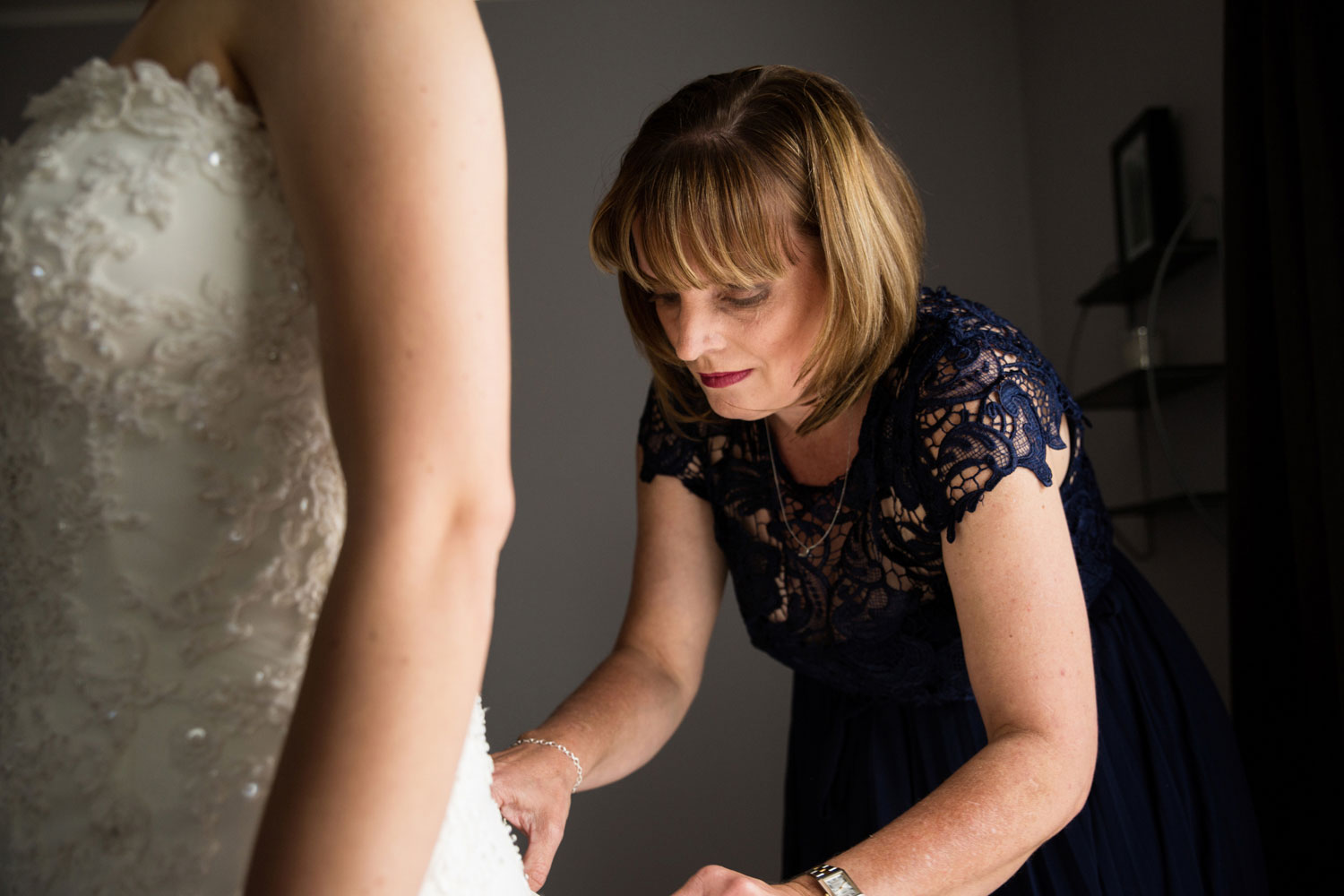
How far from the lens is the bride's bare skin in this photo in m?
0.47

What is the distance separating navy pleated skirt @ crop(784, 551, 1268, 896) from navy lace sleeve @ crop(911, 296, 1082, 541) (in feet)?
1.20

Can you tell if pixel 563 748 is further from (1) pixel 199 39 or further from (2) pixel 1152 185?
(2) pixel 1152 185

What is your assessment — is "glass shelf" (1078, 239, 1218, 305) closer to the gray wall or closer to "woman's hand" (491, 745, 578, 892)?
the gray wall

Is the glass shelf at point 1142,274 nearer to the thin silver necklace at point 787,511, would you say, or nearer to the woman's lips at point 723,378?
the thin silver necklace at point 787,511

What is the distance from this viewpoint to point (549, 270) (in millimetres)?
3561

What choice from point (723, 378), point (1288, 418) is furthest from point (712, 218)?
point (1288, 418)

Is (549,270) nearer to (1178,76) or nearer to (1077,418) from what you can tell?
(1178,76)

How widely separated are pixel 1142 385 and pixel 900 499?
62.4 inches

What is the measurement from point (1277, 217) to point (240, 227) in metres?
1.81

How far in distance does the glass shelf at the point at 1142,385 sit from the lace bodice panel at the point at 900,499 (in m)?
1.14

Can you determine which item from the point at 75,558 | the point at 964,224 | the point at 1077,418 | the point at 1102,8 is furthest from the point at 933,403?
the point at 964,224

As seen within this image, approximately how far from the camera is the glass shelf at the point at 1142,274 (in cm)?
233

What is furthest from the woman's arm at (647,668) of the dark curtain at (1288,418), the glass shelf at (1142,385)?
the glass shelf at (1142,385)

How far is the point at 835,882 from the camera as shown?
2.95 ft
